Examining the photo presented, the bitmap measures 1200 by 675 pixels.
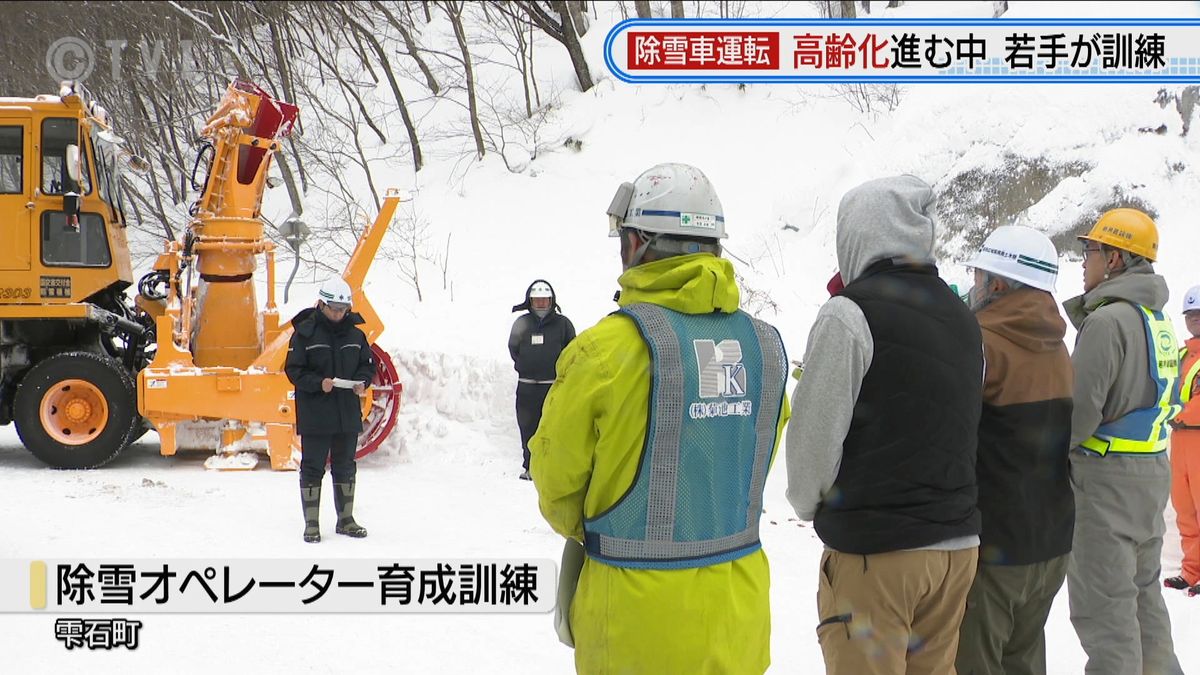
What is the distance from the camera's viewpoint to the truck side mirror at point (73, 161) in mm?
8391

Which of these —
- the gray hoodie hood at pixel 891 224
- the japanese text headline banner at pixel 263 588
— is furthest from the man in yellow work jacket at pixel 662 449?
the japanese text headline banner at pixel 263 588

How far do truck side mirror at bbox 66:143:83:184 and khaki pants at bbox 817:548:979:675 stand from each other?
776 cm

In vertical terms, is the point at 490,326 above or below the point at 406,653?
above

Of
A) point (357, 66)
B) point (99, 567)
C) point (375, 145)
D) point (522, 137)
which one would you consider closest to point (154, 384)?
point (99, 567)

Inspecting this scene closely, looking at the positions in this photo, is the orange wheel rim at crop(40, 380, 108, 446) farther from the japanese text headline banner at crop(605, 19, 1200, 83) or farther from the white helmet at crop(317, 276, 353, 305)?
the japanese text headline banner at crop(605, 19, 1200, 83)

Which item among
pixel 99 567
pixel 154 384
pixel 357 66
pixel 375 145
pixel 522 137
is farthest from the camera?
pixel 357 66

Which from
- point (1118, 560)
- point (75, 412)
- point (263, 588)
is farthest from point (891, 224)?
point (75, 412)

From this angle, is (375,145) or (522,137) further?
(375,145)

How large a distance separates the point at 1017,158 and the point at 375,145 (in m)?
11.6

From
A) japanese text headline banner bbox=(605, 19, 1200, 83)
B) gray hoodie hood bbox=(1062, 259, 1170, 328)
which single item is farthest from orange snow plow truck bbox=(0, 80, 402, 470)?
gray hoodie hood bbox=(1062, 259, 1170, 328)

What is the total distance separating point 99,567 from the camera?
5.32 m

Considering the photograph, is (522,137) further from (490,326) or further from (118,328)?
(118,328)

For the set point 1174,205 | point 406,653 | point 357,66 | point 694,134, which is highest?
point 357,66

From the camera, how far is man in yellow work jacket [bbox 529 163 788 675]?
237cm
